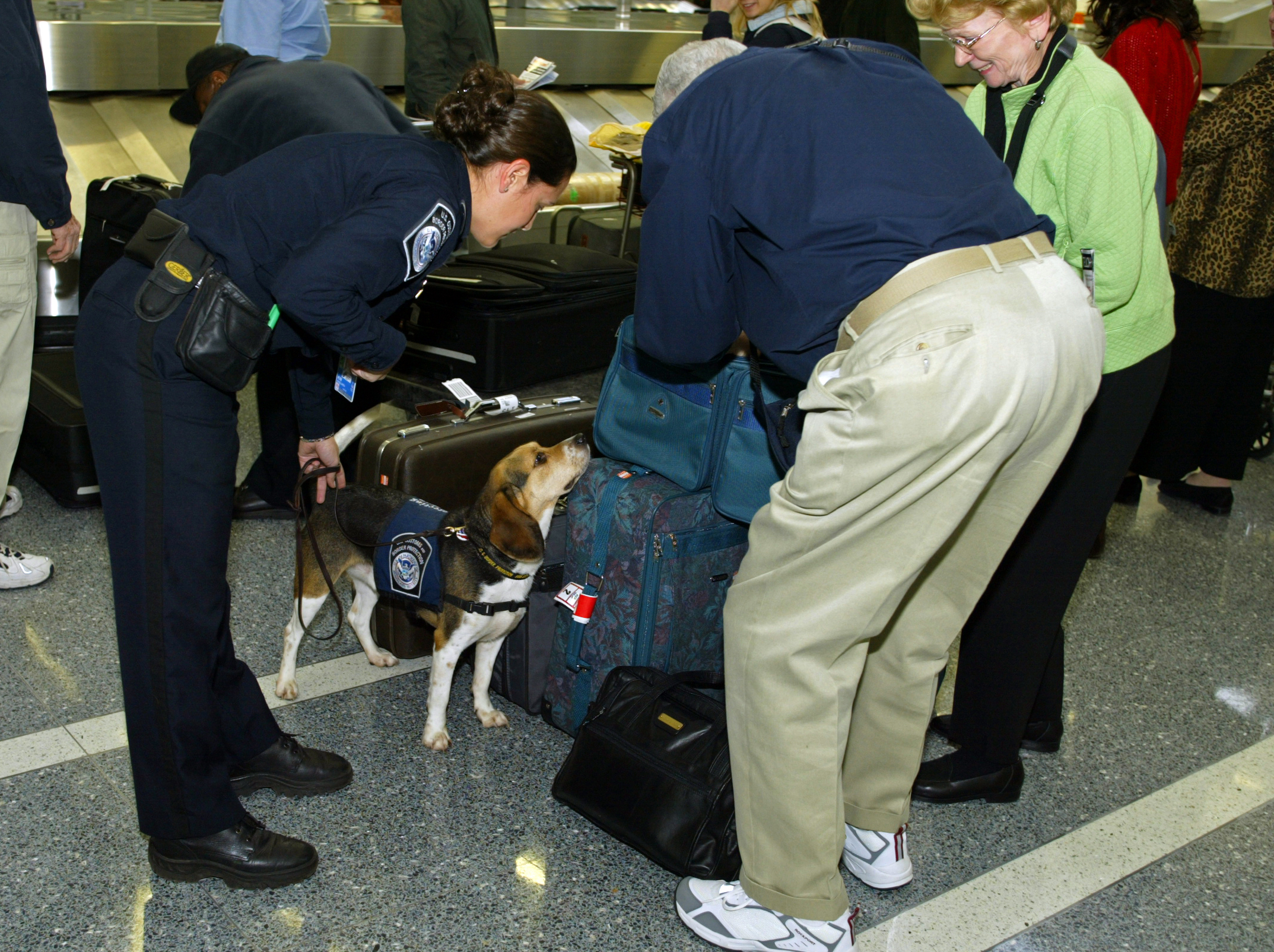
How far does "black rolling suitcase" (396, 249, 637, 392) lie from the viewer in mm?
4113

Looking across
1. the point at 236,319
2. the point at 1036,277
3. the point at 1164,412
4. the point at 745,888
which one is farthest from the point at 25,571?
the point at 1164,412

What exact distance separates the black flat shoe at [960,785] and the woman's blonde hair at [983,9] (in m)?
1.67

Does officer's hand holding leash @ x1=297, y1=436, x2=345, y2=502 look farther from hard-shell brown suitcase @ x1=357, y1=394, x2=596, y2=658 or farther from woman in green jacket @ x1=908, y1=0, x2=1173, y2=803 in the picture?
woman in green jacket @ x1=908, y1=0, x2=1173, y2=803

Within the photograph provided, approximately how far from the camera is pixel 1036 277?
5.42 ft

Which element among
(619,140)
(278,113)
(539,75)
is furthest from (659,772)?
(619,140)

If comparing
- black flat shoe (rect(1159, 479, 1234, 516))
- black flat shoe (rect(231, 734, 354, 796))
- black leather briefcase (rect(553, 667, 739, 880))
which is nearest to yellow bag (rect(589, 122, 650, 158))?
black flat shoe (rect(1159, 479, 1234, 516))

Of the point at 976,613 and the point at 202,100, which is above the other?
the point at 202,100

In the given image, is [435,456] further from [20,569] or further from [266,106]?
[20,569]

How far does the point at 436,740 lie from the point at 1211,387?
134 inches

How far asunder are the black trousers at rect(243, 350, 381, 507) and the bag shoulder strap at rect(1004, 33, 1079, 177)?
7.42ft

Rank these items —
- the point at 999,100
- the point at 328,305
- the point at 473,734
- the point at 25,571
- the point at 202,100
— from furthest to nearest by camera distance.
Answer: the point at 202,100, the point at 25,571, the point at 473,734, the point at 999,100, the point at 328,305

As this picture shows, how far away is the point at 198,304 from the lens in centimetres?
181

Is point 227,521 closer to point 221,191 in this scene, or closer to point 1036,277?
point 221,191

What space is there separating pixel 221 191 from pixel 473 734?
1.48m
